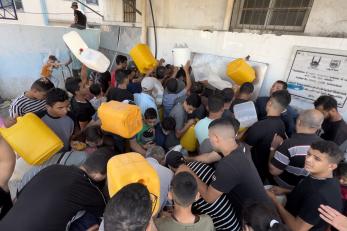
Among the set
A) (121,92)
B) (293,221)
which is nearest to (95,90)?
(121,92)

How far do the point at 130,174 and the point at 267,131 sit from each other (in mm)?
1559

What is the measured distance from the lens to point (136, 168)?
1.16 meters

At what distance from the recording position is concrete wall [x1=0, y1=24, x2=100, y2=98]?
514cm

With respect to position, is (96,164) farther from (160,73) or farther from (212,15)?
(212,15)

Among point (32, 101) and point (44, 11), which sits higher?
point (44, 11)

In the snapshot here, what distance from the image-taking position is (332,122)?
2.38m

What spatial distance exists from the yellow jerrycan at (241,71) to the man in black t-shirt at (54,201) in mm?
2422

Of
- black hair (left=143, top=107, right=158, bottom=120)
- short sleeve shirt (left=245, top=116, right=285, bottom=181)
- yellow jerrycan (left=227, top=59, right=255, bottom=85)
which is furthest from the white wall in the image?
black hair (left=143, top=107, right=158, bottom=120)

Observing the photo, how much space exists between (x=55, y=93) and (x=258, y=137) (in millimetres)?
2068

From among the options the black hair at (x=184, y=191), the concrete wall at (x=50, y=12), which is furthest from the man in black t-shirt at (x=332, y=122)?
the concrete wall at (x=50, y=12)

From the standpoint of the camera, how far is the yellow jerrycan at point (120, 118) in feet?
6.13

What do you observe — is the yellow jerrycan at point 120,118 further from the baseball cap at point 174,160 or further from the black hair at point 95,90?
the black hair at point 95,90

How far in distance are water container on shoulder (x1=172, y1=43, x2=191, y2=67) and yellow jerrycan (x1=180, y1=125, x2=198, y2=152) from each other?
183cm

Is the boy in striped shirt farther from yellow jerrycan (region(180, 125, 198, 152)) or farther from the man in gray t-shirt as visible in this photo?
yellow jerrycan (region(180, 125, 198, 152))
